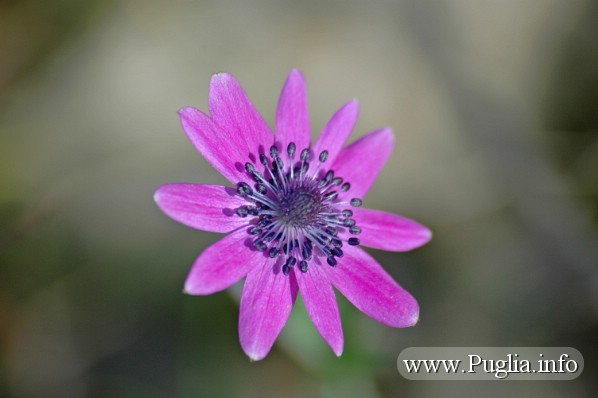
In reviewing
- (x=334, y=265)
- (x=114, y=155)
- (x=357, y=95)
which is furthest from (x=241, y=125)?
(x=357, y=95)

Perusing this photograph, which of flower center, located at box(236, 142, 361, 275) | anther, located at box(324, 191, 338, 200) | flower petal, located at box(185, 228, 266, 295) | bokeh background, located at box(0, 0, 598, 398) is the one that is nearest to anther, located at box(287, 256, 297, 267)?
flower center, located at box(236, 142, 361, 275)

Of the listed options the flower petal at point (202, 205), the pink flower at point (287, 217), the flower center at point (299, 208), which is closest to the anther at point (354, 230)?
the pink flower at point (287, 217)

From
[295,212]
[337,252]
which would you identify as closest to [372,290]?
[337,252]

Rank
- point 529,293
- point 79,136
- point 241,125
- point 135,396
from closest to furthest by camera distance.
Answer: point 241,125
point 135,396
point 79,136
point 529,293

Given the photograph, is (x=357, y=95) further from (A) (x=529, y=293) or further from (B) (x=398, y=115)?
(A) (x=529, y=293)

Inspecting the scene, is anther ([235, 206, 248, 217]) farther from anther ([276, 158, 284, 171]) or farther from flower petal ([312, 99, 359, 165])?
flower petal ([312, 99, 359, 165])

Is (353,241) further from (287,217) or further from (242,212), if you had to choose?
(242,212)

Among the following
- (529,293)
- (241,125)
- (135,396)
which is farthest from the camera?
(529,293)

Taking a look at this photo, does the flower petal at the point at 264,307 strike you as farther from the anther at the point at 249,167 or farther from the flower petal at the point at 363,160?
the flower petal at the point at 363,160
